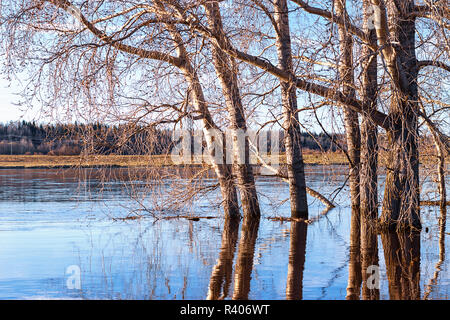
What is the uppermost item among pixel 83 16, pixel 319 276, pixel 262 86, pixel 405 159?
pixel 83 16

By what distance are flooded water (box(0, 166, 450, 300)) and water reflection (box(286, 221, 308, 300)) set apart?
1 centimetres

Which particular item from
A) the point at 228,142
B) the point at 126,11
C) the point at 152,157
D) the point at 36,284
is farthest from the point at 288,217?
the point at 36,284

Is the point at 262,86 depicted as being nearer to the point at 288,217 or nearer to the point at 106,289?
the point at 288,217

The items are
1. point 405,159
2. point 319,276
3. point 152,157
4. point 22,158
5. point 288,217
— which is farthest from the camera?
point 22,158

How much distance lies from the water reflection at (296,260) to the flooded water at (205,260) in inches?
0.6

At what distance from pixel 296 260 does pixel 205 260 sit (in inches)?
55.9

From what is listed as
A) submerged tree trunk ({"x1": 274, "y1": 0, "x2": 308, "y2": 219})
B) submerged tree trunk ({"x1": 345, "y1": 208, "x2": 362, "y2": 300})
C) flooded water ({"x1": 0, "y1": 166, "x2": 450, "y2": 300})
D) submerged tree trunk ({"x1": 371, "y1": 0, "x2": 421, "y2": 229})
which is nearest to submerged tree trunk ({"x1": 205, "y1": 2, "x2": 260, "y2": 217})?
flooded water ({"x1": 0, "y1": 166, "x2": 450, "y2": 300})

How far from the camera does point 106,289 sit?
27.8 feet

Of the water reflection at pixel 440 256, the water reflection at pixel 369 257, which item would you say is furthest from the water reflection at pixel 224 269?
the water reflection at pixel 440 256

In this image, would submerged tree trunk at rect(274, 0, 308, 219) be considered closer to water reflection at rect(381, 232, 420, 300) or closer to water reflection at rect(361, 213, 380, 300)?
water reflection at rect(361, 213, 380, 300)

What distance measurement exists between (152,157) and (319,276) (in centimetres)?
694

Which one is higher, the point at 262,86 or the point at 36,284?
Result: the point at 262,86

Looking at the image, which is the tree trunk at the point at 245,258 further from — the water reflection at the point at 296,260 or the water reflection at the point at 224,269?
the water reflection at the point at 296,260

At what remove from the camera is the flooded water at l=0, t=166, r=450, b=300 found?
834cm
